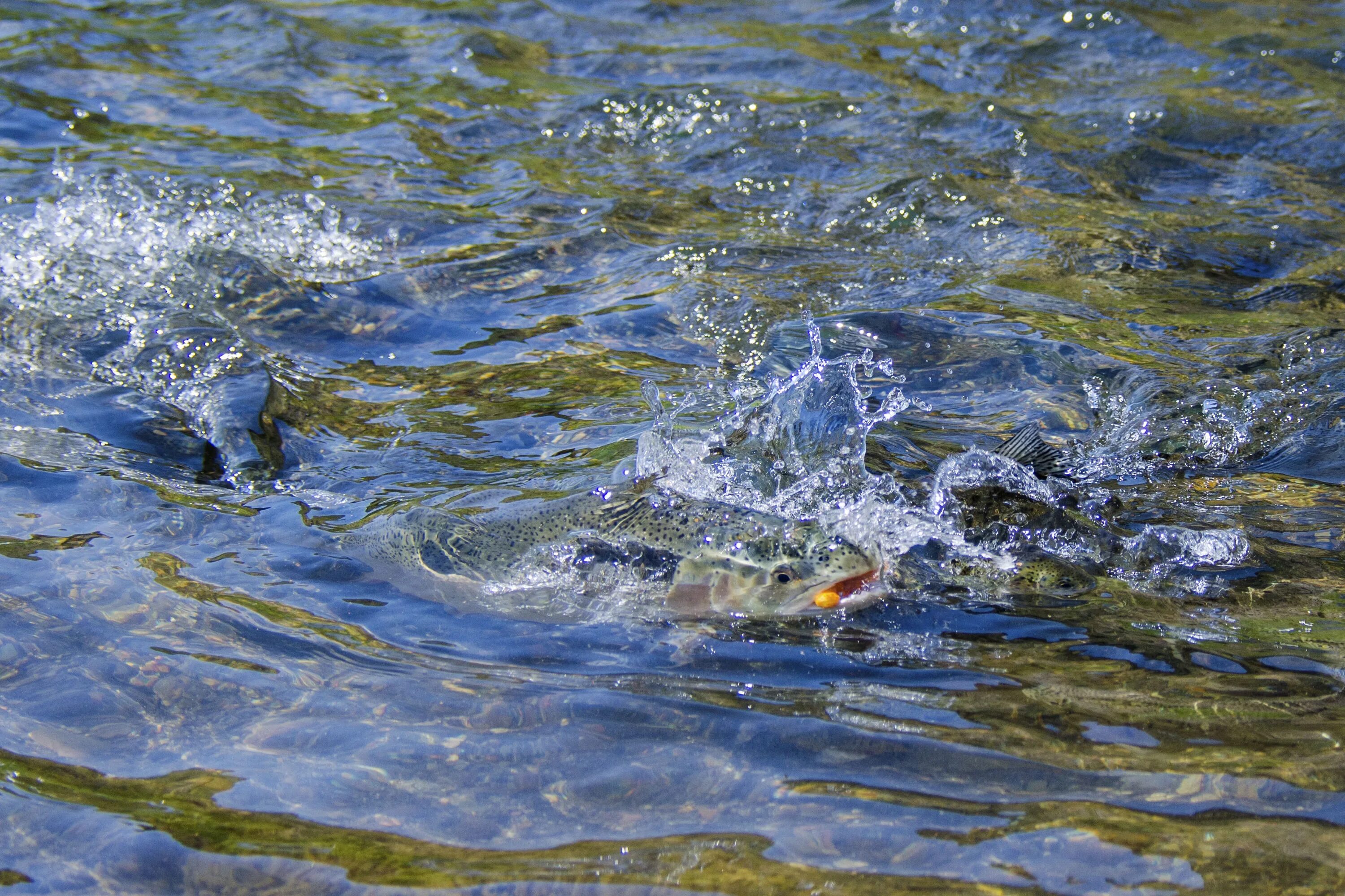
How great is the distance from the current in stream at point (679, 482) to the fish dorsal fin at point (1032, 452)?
0.03 meters

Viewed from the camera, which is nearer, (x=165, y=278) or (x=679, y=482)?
(x=679, y=482)

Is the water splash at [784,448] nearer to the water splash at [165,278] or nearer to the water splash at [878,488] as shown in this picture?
the water splash at [878,488]

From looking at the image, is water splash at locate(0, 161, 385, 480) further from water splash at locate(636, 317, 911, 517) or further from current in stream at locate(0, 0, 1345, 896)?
water splash at locate(636, 317, 911, 517)

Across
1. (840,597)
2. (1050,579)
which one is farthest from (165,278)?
(1050,579)

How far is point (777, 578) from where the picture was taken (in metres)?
3.65

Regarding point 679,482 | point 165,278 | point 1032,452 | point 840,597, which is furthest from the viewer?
point 165,278

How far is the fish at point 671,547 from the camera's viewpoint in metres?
3.64

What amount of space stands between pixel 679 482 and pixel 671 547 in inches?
11.8

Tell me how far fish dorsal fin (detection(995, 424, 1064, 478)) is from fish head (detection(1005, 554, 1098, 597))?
1.46 ft

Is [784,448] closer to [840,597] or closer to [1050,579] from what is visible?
[840,597]

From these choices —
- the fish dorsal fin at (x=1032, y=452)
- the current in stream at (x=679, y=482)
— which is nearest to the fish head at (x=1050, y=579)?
the current in stream at (x=679, y=482)

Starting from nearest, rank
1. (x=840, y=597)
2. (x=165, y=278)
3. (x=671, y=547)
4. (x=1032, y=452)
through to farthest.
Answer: (x=840, y=597), (x=671, y=547), (x=1032, y=452), (x=165, y=278)

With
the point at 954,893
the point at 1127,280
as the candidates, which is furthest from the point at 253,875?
the point at 1127,280

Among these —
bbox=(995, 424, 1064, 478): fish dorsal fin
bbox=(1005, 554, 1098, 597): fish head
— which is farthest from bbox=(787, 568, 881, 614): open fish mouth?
bbox=(995, 424, 1064, 478): fish dorsal fin
